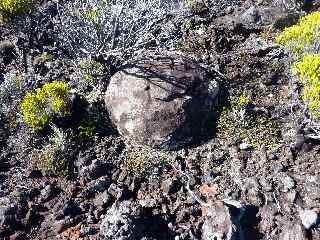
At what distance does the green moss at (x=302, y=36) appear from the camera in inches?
242

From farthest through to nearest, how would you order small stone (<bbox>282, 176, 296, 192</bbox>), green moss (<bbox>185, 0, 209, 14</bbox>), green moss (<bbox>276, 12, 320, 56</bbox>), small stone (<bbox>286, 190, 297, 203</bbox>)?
green moss (<bbox>185, 0, 209, 14</bbox>) < green moss (<bbox>276, 12, 320, 56</bbox>) < small stone (<bbox>282, 176, 296, 192</bbox>) < small stone (<bbox>286, 190, 297, 203</bbox>)

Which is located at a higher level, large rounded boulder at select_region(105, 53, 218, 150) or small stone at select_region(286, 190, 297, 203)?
large rounded boulder at select_region(105, 53, 218, 150)

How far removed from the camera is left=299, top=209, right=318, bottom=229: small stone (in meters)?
5.52

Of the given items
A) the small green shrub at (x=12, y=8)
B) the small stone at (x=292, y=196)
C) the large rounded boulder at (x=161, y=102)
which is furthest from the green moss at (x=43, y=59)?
the small stone at (x=292, y=196)

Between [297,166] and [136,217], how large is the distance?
201 cm

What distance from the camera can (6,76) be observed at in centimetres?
738

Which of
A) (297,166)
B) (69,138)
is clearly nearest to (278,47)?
(297,166)

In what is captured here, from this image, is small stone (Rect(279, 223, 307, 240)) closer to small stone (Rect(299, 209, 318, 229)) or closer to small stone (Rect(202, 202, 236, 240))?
small stone (Rect(299, 209, 318, 229))

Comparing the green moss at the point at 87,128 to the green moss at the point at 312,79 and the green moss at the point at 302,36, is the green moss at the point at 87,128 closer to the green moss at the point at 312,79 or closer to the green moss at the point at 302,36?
the green moss at the point at 302,36

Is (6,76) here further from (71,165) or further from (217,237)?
(217,237)

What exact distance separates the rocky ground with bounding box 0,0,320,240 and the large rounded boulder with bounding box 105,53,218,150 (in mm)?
151

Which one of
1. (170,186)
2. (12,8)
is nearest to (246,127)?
(170,186)

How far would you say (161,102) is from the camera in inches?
256

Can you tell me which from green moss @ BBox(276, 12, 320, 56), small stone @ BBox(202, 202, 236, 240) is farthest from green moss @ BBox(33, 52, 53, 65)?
small stone @ BBox(202, 202, 236, 240)
